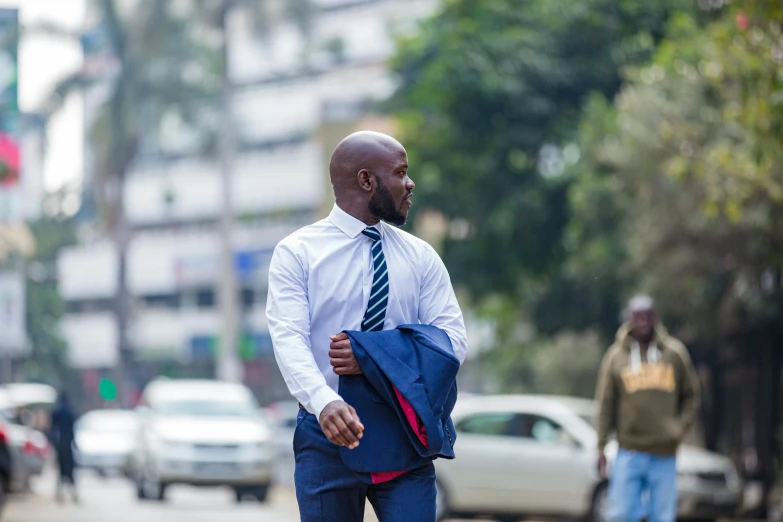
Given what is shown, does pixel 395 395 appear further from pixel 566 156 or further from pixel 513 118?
pixel 513 118

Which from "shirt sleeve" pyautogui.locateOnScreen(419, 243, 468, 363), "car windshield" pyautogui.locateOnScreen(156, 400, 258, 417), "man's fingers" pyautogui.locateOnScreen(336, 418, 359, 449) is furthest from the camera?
"car windshield" pyautogui.locateOnScreen(156, 400, 258, 417)

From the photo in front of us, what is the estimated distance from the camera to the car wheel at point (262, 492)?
2264cm

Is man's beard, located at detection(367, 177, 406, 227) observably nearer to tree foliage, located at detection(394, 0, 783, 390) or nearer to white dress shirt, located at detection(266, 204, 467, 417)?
white dress shirt, located at detection(266, 204, 467, 417)

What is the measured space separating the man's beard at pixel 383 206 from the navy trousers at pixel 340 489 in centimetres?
65

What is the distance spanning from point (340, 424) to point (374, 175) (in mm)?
804

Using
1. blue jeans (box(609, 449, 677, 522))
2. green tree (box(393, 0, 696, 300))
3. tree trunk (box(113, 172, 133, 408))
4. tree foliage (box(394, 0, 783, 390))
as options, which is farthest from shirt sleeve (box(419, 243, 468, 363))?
tree trunk (box(113, 172, 133, 408))

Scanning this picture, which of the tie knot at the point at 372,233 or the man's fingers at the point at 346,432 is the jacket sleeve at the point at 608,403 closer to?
the tie knot at the point at 372,233

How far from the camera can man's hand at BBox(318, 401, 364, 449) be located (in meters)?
4.78

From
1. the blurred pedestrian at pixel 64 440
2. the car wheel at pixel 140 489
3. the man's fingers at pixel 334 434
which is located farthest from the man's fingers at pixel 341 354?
the blurred pedestrian at pixel 64 440

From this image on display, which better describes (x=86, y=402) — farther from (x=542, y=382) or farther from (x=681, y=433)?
(x=681, y=433)

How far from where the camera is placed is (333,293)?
5082 millimetres

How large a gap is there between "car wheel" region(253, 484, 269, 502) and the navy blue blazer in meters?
17.9

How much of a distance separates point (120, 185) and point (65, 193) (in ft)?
63.5

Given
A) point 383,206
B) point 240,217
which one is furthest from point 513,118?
point 240,217
